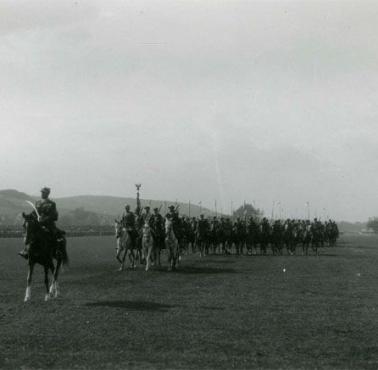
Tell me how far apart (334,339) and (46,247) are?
7290 millimetres

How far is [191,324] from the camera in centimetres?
1142

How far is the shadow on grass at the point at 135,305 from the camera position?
13289 mm

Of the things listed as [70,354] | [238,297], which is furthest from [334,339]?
[238,297]

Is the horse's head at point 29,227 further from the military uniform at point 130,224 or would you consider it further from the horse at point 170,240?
the military uniform at point 130,224

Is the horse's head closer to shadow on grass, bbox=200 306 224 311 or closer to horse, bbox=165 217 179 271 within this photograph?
shadow on grass, bbox=200 306 224 311

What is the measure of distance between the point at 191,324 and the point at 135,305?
273 cm

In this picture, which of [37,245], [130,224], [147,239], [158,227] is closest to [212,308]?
[37,245]

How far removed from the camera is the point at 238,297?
1540cm

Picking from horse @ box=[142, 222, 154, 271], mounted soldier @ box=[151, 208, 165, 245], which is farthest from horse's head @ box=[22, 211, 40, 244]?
mounted soldier @ box=[151, 208, 165, 245]

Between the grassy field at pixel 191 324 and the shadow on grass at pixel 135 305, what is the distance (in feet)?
0.07

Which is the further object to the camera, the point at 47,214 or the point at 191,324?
the point at 47,214

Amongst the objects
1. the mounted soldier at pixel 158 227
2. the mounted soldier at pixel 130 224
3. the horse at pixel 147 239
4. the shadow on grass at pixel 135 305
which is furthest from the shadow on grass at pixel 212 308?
the mounted soldier at pixel 158 227

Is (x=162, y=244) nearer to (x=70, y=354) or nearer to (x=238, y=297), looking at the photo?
(x=238, y=297)

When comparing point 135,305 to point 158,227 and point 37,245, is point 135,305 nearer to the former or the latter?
point 37,245
